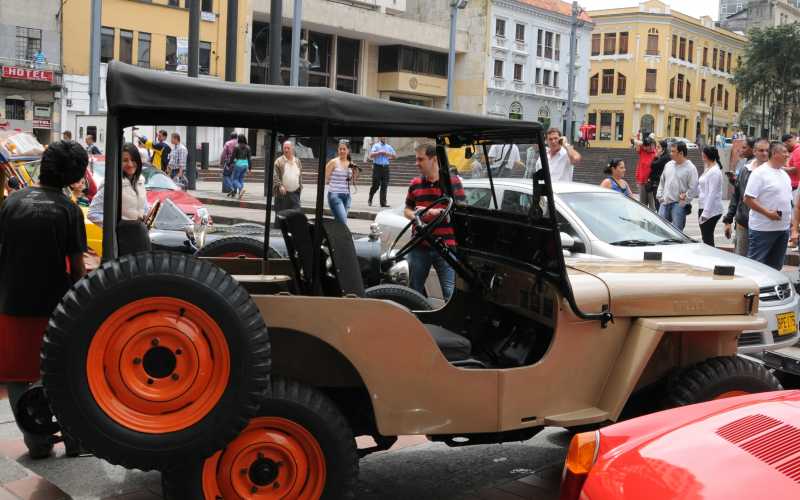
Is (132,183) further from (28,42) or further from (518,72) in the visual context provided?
(518,72)

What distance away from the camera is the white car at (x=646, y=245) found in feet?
23.9

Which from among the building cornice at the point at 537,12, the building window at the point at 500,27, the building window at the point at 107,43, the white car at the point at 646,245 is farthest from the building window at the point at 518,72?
the white car at the point at 646,245

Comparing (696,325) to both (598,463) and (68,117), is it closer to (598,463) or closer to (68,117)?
(598,463)

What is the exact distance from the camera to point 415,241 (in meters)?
4.84

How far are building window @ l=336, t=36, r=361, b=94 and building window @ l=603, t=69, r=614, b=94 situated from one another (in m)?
31.7

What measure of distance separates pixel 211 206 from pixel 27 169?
12.1m

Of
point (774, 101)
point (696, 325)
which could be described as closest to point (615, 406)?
point (696, 325)

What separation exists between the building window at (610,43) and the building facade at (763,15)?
83.5 feet

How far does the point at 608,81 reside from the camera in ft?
275

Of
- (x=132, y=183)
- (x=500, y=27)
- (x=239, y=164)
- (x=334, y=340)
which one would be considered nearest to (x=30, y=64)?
(x=239, y=164)

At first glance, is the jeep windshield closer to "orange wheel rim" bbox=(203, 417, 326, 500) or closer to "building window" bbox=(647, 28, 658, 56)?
"orange wheel rim" bbox=(203, 417, 326, 500)

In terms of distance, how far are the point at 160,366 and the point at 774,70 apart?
6874 centimetres

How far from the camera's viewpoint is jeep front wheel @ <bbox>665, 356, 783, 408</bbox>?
14.1ft

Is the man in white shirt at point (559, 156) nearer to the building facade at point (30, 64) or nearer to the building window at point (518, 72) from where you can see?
the building facade at point (30, 64)
